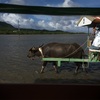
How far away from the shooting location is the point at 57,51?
7066 millimetres

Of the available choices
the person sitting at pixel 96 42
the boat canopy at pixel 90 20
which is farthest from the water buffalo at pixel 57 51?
the boat canopy at pixel 90 20

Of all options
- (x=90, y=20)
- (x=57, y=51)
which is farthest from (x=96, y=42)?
(x=57, y=51)

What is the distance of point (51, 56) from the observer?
6840 mm

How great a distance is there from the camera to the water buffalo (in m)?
6.69

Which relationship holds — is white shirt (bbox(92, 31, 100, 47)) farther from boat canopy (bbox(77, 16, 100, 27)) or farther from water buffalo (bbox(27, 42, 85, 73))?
water buffalo (bbox(27, 42, 85, 73))

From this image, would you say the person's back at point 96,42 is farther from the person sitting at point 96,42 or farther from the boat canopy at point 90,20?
the boat canopy at point 90,20

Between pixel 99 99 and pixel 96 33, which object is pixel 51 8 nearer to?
pixel 99 99

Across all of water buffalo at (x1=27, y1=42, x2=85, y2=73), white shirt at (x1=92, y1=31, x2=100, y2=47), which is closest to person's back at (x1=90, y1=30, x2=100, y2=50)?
white shirt at (x1=92, y1=31, x2=100, y2=47)

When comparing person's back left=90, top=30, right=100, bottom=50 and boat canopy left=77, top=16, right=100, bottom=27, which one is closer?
boat canopy left=77, top=16, right=100, bottom=27

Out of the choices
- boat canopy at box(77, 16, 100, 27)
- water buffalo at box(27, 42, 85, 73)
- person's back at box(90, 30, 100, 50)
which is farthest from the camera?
water buffalo at box(27, 42, 85, 73)

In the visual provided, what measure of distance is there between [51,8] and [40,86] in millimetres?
745

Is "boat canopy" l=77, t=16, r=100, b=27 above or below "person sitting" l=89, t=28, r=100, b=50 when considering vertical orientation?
above

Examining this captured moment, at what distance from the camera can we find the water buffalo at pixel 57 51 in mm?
6689

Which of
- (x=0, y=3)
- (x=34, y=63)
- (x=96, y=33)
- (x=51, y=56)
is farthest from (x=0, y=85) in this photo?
(x=34, y=63)
